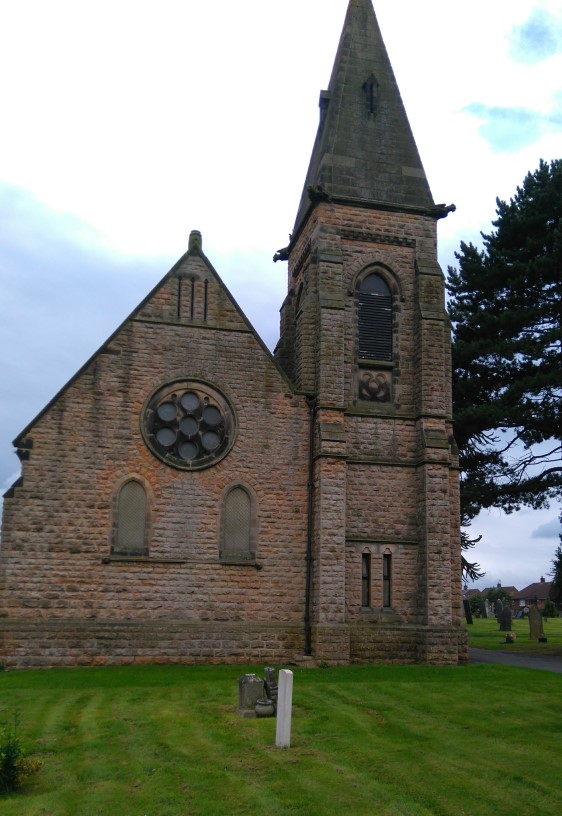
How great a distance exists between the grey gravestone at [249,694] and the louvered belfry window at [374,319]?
1159 centimetres

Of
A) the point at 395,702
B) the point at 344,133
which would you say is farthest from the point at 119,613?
the point at 344,133

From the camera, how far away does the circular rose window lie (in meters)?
21.2

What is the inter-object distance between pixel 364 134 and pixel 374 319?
6061 millimetres

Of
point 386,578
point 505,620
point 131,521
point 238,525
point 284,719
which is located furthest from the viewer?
point 505,620

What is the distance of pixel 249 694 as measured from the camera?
1340 centimetres

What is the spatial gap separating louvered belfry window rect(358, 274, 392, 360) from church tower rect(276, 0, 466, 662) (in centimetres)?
3

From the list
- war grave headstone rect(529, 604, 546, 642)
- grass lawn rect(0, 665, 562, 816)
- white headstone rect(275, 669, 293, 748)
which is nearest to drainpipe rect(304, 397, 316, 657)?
grass lawn rect(0, 665, 562, 816)

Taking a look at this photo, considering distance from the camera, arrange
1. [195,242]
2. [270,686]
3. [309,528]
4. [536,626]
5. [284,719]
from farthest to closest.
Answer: [536,626], [195,242], [309,528], [270,686], [284,719]

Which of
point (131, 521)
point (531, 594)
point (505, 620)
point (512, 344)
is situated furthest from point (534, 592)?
point (131, 521)

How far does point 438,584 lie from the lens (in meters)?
21.3

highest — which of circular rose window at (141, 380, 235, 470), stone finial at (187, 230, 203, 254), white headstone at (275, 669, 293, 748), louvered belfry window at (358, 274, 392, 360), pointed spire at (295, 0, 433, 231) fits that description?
pointed spire at (295, 0, 433, 231)

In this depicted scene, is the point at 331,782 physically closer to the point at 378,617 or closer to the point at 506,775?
the point at 506,775

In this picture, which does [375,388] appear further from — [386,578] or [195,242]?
[195,242]

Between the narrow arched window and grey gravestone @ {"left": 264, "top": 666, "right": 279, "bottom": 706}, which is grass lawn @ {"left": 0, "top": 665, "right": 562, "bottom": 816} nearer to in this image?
grey gravestone @ {"left": 264, "top": 666, "right": 279, "bottom": 706}
